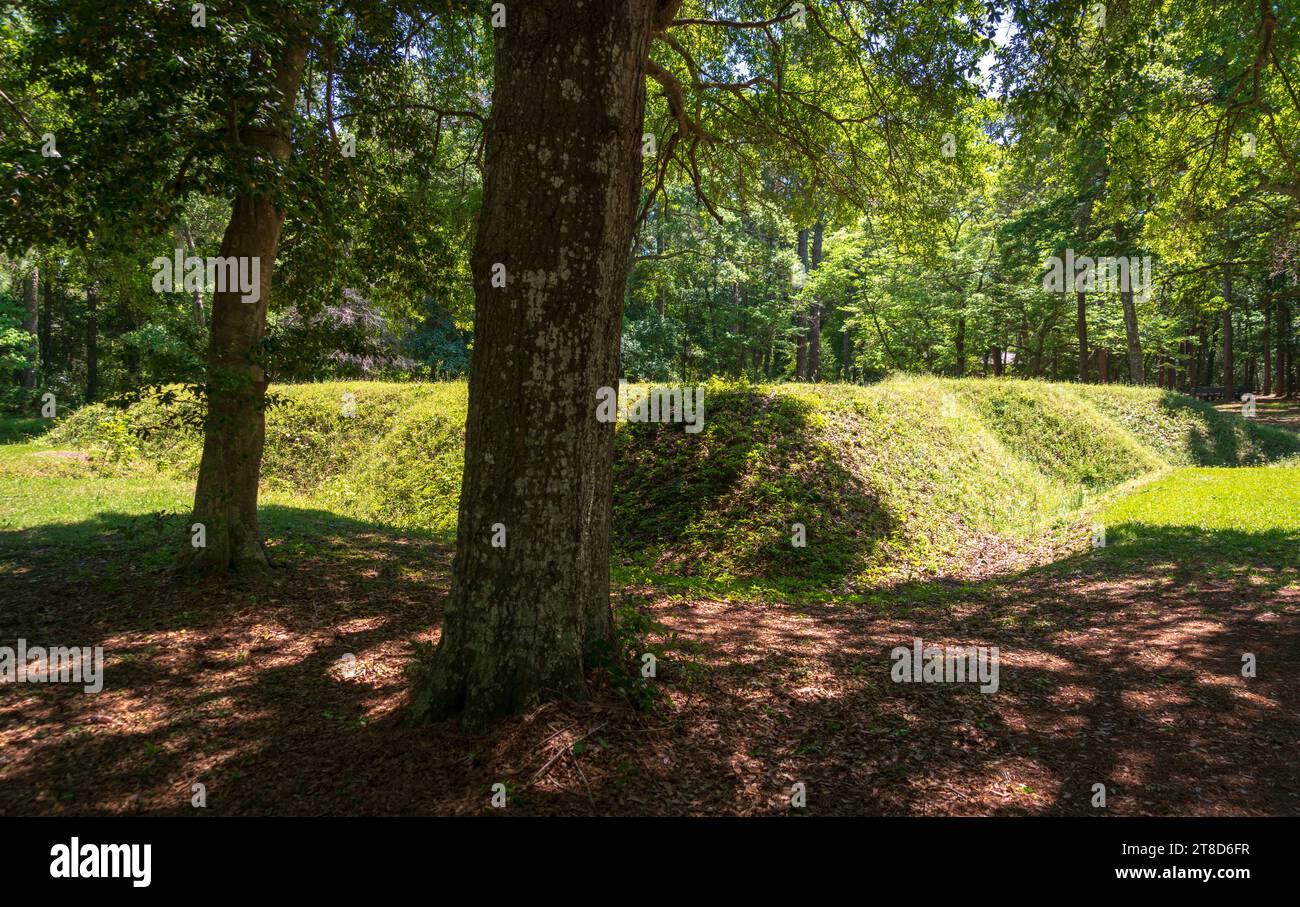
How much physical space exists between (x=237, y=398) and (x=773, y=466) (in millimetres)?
7473

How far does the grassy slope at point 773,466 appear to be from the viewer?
9.91 meters

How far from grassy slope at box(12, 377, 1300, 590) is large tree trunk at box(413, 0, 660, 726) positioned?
156 inches

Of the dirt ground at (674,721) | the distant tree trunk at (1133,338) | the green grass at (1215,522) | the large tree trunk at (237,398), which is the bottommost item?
the dirt ground at (674,721)

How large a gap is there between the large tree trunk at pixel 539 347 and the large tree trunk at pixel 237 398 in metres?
3.82

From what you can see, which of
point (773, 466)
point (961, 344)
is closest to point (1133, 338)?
point (961, 344)

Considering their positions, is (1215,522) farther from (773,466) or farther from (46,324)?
(46,324)

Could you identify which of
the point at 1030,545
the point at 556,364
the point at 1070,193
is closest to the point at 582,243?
the point at 556,364

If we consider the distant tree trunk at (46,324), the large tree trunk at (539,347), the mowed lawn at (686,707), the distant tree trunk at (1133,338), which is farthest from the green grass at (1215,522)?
the distant tree trunk at (46,324)

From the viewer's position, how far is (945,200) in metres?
10.3

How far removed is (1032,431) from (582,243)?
1854 cm

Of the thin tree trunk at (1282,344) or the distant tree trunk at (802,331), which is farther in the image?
the thin tree trunk at (1282,344)

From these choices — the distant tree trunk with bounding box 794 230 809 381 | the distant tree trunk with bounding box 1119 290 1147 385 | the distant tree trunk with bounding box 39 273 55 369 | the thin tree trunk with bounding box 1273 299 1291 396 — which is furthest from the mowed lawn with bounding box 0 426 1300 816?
the thin tree trunk with bounding box 1273 299 1291 396

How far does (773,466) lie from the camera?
10.7 m

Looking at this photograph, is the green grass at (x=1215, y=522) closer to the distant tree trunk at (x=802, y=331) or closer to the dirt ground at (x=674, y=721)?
the dirt ground at (x=674, y=721)
